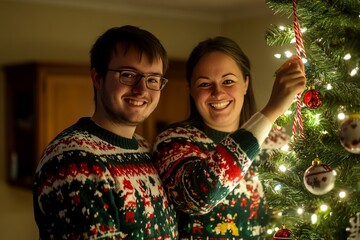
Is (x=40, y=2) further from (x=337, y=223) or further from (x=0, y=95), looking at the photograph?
(x=337, y=223)

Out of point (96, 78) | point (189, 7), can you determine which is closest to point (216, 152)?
point (96, 78)

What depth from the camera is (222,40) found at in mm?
1765

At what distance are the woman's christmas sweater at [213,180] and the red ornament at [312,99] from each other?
0.53 feet

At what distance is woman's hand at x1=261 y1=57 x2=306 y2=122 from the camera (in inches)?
51.3

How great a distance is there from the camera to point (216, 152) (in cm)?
141

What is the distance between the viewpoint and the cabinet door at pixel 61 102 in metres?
3.72

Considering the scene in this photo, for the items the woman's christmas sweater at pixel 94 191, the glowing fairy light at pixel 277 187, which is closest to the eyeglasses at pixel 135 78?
the woman's christmas sweater at pixel 94 191

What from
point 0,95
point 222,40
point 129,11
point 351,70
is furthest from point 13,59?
point 351,70

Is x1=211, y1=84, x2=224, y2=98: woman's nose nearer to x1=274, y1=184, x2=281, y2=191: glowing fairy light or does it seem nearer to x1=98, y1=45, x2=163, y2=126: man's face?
x1=98, y1=45, x2=163, y2=126: man's face

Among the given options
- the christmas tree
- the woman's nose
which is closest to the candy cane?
the christmas tree

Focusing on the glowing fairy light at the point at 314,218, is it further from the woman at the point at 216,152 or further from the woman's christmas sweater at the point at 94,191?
the woman's christmas sweater at the point at 94,191

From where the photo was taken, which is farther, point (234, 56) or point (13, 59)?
point (13, 59)

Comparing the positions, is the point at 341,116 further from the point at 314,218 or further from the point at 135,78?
the point at 135,78

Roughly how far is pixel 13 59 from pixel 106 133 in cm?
282
